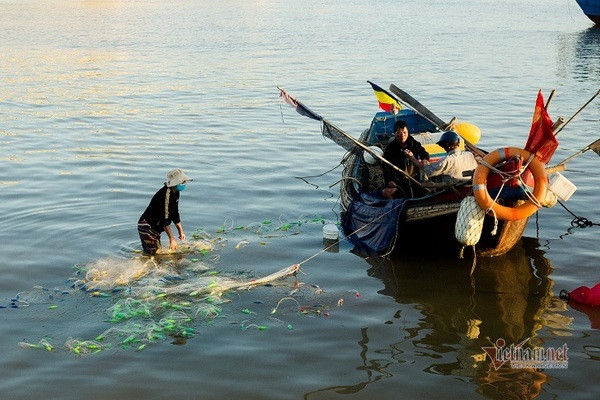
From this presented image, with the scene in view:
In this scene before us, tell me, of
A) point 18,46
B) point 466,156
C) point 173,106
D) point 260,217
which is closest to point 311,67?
point 173,106

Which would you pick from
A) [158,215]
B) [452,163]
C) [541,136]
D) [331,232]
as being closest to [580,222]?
[452,163]

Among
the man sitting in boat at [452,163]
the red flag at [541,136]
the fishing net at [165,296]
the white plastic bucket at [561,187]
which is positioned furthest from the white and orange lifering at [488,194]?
the fishing net at [165,296]

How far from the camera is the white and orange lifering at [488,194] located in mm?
9445

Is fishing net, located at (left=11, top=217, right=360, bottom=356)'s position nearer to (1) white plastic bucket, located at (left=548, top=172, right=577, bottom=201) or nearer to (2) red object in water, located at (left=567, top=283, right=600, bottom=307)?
(2) red object in water, located at (left=567, top=283, right=600, bottom=307)

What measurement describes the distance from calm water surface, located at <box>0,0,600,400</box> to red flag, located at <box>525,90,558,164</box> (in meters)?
1.86

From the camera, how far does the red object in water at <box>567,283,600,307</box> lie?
9.29 meters

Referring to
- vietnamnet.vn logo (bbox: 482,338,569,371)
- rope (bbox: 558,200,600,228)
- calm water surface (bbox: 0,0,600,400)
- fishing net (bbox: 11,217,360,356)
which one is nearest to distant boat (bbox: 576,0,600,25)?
calm water surface (bbox: 0,0,600,400)

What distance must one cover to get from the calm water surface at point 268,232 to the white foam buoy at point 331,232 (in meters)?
0.41

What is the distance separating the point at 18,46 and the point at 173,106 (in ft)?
55.1

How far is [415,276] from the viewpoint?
1047 centimetres

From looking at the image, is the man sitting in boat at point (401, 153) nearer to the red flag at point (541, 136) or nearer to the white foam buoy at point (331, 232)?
the white foam buoy at point (331, 232)

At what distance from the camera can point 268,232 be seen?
40.1 feet

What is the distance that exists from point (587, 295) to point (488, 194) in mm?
1723

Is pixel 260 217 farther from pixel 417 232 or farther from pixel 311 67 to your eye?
pixel 311 67
